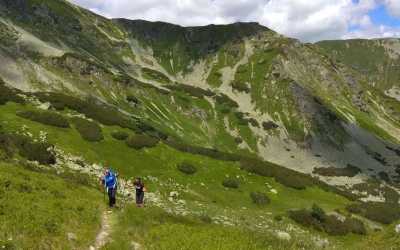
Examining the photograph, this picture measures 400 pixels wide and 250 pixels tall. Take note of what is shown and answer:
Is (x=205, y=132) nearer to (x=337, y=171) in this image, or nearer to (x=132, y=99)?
(x=132, y=99)

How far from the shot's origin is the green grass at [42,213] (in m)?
17.7

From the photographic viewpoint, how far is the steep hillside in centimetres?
3981

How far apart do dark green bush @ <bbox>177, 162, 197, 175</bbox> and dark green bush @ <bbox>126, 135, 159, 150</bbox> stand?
5100 millimetres

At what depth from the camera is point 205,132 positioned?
427 ft

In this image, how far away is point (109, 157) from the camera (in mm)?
48656

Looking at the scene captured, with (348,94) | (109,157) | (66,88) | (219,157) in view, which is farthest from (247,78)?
(109,157)

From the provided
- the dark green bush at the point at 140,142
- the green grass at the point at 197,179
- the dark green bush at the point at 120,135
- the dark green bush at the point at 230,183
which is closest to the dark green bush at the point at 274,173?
the green grass at the point at 197,179

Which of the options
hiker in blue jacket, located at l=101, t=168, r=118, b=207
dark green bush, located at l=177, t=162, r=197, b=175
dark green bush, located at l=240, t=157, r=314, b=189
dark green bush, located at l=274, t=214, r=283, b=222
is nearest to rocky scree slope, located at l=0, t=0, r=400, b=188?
dark green bush, located at l=240, t=157, r=314, b=189

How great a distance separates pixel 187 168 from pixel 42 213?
31.2 meters

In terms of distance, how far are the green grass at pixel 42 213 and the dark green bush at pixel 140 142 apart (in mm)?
26985

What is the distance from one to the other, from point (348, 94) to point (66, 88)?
4659 inches

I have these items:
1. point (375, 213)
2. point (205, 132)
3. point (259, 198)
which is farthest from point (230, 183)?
Answer: point (205, 132)

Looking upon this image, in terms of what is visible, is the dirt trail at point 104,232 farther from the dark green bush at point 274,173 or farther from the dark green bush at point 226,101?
the dark green bush at point 226,101

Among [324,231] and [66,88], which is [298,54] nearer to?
[66,88]
